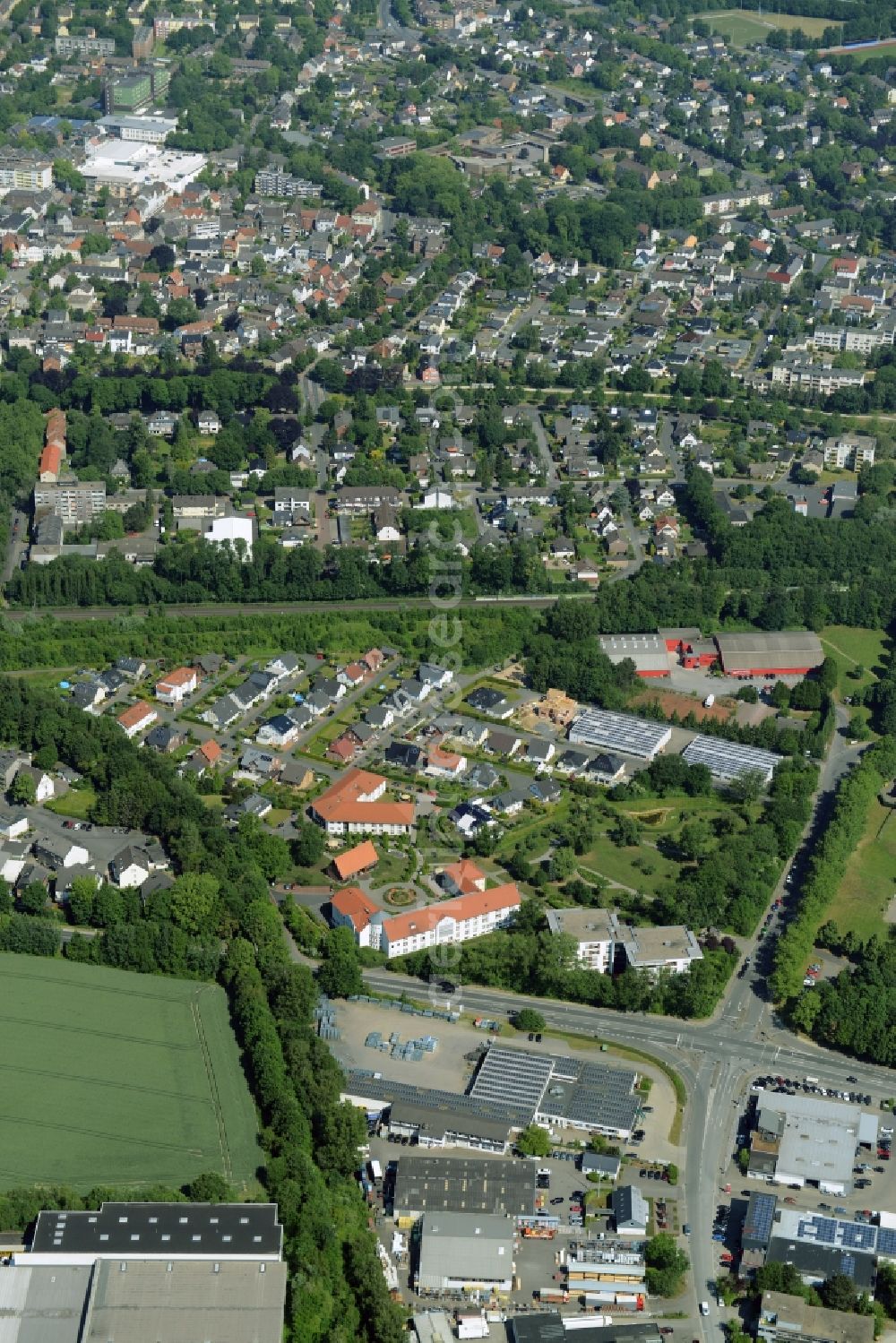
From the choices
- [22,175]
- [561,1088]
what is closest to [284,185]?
[22,175]

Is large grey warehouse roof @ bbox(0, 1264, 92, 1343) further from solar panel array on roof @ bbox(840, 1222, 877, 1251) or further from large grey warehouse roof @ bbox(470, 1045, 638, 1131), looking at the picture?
solar panel array on roof @ bbox(840, 1222, 877, 1251)

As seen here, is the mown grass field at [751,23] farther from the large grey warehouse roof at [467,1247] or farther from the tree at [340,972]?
the large grey warehouse roof at [467,1247]

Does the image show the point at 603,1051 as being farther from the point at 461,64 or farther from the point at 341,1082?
the point at 461,64

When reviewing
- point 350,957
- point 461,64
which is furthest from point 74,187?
point 350,957

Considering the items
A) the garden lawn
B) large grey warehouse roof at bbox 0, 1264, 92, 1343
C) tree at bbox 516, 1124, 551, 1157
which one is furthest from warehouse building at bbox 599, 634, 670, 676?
large grey warehouse roof at bbox 0, 1264, 92, 1343

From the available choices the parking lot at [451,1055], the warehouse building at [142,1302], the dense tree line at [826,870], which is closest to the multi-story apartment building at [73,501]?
the dense tree line at [826,870]

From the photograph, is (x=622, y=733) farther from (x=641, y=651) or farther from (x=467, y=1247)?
(x=467, y=1247)
